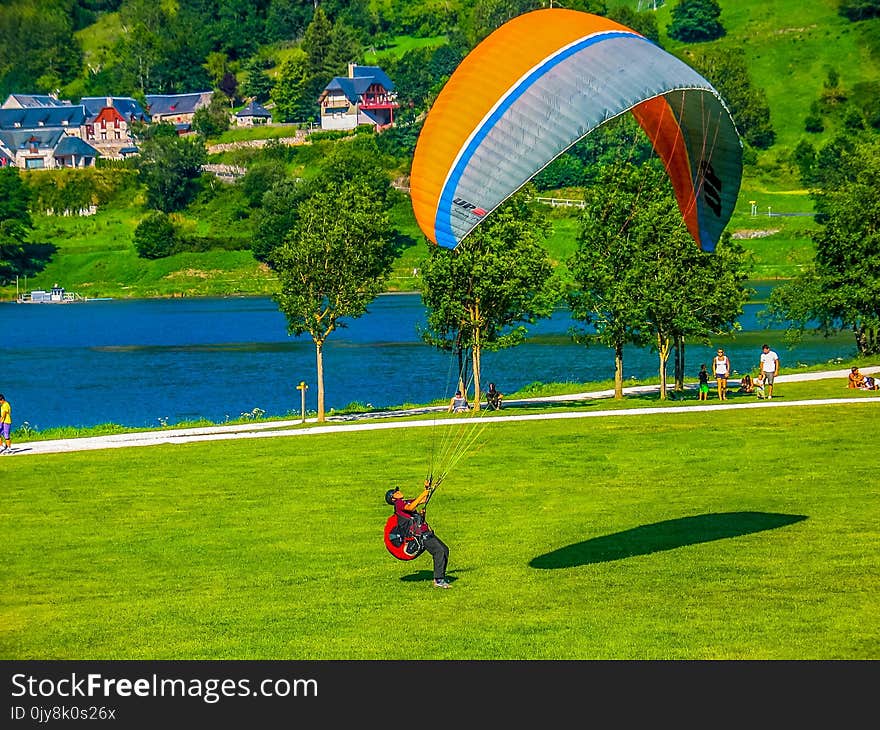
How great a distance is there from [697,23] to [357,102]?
1917 inches

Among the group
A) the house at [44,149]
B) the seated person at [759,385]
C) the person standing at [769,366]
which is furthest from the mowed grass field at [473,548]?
the house at [44,149]

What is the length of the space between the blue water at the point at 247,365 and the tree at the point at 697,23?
10477 centimetres

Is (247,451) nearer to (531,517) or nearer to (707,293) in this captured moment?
(531,517)

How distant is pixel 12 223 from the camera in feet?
455

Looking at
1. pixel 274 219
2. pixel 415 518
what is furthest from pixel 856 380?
pixel 274 219

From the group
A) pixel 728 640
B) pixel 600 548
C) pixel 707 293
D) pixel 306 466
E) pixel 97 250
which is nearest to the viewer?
pixel 728 640

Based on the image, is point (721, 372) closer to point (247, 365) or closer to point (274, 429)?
point (274, 429)

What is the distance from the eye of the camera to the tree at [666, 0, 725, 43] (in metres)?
194

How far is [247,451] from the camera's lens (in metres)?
35.6

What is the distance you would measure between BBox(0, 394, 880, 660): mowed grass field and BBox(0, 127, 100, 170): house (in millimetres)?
154960

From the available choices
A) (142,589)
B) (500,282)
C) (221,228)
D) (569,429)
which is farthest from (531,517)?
(221,228)

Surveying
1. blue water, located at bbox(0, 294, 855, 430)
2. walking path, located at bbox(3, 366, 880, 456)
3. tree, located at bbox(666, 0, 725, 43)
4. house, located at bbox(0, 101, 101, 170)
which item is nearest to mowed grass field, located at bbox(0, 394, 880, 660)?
walking path, located at bbox(3, 366, 880, 456)

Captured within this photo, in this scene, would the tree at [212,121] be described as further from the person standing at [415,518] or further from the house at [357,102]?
the person standing at [415,518]
